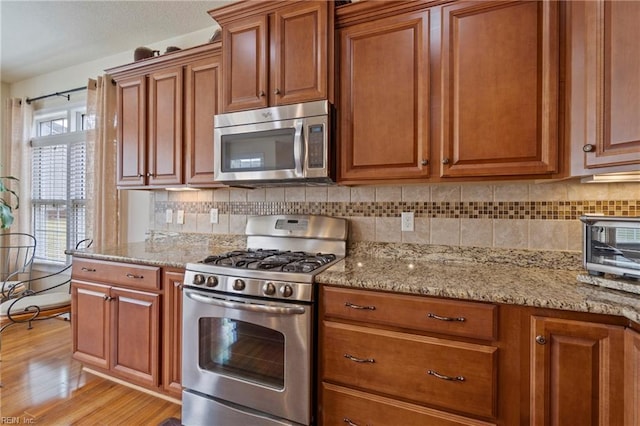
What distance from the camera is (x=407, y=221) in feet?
6.22

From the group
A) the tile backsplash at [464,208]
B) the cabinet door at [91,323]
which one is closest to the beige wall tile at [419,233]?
the tile backsplash at [464,208]

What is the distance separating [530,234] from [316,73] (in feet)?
4.77

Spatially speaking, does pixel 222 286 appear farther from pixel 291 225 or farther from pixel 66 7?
pixel 66 7

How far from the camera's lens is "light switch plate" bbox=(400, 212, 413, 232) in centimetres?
189

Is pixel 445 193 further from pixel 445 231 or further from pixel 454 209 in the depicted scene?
pixel 445 231

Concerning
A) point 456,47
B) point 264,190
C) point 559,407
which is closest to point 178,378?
point 264,190

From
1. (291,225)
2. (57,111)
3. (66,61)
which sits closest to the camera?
(291,225)

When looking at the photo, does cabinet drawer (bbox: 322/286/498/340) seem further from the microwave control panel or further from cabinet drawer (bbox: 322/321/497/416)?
the microwave control panel

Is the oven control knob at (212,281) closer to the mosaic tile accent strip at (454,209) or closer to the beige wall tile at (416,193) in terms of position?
the mosaic tile accent strip at (454,209)

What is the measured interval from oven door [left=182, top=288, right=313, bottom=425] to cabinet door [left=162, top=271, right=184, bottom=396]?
13cm

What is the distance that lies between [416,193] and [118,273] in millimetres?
1936

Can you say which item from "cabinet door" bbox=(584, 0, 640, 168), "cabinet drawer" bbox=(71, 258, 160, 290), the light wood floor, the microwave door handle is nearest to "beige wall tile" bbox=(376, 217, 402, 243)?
the microwave door handle

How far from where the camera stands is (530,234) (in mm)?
1658

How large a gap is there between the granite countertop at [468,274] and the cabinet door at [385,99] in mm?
502
